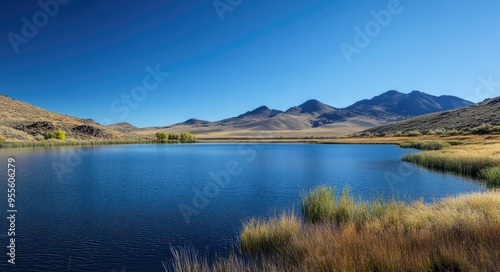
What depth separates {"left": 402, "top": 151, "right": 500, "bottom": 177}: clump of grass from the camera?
103ft

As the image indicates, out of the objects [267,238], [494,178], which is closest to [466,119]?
[494,178]

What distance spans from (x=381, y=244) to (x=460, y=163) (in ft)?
103

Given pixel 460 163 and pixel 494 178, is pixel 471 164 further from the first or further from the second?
pixel 494 178

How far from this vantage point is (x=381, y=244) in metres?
8.68

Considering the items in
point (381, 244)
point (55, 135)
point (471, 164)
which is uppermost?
point (55, 135)

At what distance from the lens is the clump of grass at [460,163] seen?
31333mm

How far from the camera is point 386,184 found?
2764 centimetres

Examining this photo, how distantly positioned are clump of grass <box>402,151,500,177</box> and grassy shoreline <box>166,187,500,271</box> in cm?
2011

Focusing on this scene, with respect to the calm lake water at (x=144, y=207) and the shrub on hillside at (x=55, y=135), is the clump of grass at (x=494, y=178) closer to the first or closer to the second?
the calm lake water at (x=144, y=207)

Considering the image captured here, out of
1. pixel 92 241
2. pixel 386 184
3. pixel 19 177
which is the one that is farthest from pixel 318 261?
pixel 19 177

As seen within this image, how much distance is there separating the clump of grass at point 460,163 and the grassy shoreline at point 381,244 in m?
20.1

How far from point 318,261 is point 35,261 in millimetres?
9634

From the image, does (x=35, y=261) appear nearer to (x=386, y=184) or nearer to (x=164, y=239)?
(x=164, y=239)

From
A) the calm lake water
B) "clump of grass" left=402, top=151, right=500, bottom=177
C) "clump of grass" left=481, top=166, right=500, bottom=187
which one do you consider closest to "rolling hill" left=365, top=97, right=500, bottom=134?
"clump of grass" left=402, top=151, right=500, bottom=177
